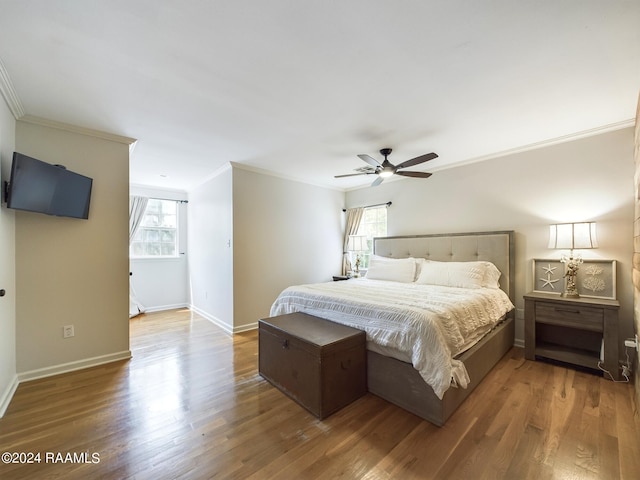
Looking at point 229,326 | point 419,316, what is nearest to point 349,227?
point 229,326

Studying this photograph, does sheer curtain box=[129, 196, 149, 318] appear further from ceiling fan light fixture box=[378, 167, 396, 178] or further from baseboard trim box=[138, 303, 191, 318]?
ceiling fan light fixture box=[378, 167, 396, 178]

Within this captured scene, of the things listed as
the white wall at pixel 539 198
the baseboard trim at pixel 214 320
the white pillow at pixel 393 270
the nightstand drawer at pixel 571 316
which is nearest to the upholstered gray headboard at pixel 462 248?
the white wall at pixel 539 198

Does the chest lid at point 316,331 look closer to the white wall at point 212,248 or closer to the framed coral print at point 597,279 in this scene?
the white wall at point 212,248

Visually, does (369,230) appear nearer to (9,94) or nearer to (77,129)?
(77,129)

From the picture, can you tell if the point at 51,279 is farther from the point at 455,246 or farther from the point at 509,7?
the point at 455,246

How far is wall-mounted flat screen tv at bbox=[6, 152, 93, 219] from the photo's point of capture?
86.3 inches

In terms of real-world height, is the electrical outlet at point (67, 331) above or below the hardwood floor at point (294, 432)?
above

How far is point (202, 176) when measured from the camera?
15.2 ft

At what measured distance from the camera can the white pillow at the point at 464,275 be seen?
10.6 ft

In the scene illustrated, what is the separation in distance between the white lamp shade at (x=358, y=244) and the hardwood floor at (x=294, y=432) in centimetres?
288

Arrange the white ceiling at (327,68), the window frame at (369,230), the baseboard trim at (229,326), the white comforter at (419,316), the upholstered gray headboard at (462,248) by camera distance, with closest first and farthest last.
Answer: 1. the white ceiling at (327,68)
2. the white comforter at (419,316)
3. the upholstered gray headboard at (462,248)
4. the baseboard trim at (229,326)
5. the window frame at (369,230)

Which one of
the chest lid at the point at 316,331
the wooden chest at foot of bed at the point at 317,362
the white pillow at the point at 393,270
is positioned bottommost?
the wooden chest at foot of bed at the point at 317,362

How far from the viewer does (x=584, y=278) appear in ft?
9.62

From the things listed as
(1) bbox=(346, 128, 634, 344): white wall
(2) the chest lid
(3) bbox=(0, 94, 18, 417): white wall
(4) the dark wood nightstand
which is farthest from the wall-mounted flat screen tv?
(4) the dark wood nightstand
